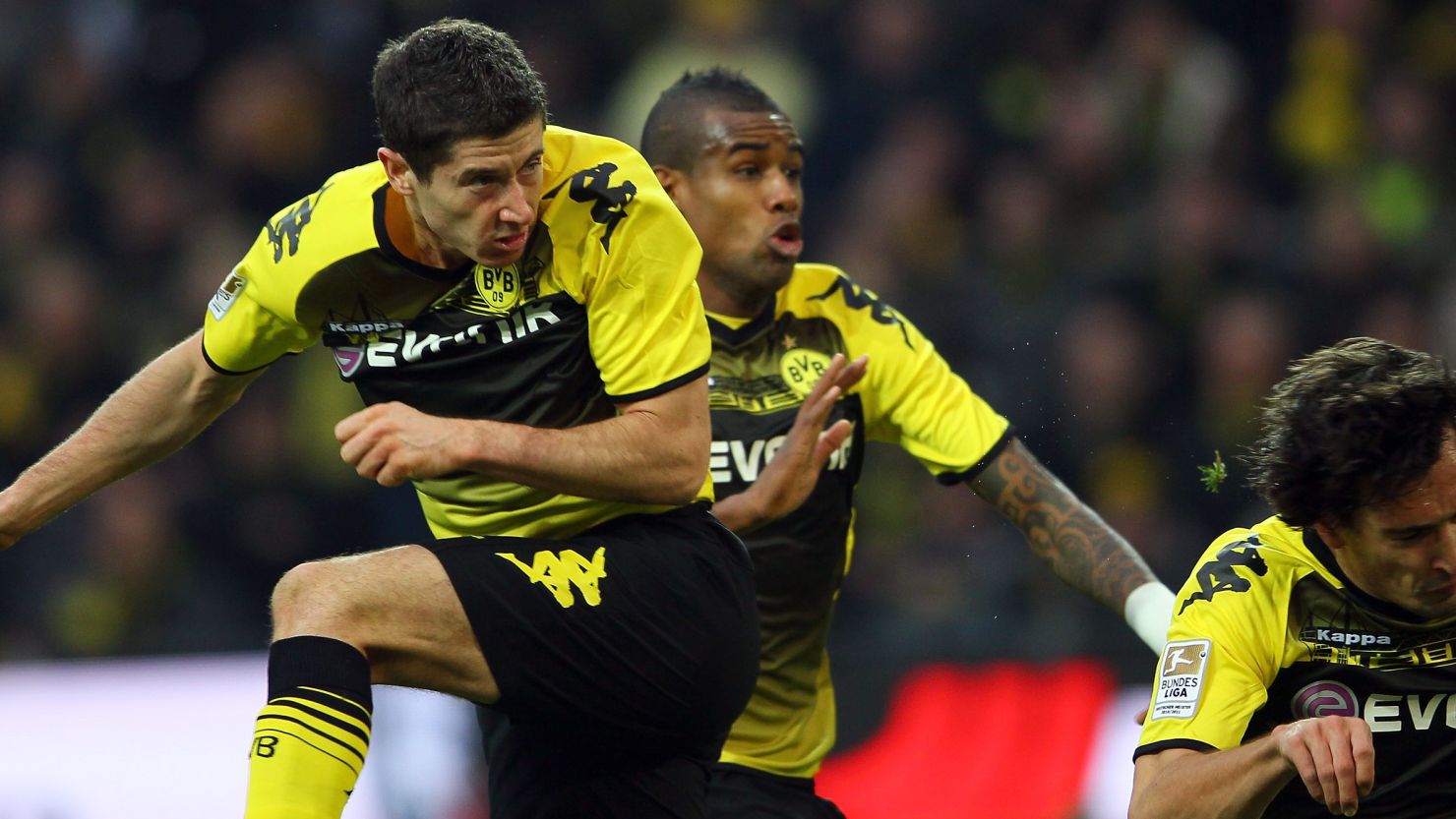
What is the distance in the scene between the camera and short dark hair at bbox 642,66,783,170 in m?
4.72

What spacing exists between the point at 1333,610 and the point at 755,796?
1.48 m

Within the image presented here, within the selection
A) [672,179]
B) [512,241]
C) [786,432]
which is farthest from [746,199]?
[512,241]

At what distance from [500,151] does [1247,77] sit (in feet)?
20.6

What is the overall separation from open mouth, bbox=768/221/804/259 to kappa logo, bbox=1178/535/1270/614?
4.51 feet

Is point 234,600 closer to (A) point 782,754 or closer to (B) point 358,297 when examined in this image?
(A) point 782,754

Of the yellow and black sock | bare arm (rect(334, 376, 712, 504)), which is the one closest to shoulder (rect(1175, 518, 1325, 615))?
bare arm (rect(334, 376, 712, 504))

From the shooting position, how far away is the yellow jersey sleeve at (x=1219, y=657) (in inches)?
133

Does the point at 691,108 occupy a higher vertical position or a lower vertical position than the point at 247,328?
higher

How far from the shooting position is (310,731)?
2965 millimetres

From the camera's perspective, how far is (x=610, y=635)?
3.34 m

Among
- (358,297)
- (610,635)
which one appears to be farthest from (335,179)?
(610,635)

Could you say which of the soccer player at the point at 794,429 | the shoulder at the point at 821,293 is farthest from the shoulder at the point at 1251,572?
the shoulder at the point at 821,293

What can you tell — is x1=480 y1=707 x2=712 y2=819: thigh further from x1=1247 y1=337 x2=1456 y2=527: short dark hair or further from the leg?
x1=1247 y1=337 x2=1456 y2=527: short dark hair

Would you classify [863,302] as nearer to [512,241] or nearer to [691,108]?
[691,108]
